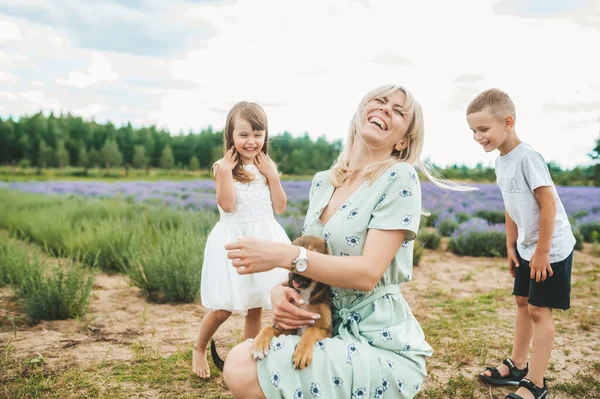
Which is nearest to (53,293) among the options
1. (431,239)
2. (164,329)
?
(164,329)

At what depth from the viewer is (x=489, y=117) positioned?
3.01 meters

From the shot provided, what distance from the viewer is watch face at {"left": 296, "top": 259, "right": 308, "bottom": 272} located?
1.71 m

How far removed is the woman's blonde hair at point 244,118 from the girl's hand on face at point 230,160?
0.06 m

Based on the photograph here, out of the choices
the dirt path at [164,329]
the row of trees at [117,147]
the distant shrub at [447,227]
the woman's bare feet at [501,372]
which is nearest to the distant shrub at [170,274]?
the dirt path at [164,329]

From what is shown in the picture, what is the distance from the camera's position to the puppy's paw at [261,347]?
5.85ft

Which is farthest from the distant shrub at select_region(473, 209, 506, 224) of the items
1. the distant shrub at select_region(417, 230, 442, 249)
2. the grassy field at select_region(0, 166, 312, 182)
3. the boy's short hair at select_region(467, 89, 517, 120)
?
the grassy field at select_region(0, 166, 312, 182)

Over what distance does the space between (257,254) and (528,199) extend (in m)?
2.07

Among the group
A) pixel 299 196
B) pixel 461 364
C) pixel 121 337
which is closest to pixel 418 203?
pixel 461 364

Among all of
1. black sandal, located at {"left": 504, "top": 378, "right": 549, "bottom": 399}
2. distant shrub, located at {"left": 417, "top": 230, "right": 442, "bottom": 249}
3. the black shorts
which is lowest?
black sandal, located at {"left": 504, "top": 378, "right": 549, "bottom": 399}

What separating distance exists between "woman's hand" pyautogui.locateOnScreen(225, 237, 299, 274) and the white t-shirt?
75.3 inches

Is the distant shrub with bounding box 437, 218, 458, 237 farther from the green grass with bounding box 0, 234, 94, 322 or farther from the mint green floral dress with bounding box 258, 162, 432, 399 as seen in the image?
the mint green floral dress with bounding box 258, 162, 432, 399

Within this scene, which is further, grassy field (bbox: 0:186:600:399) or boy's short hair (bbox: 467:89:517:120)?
grassy field (bbox: 0:186:600:399)

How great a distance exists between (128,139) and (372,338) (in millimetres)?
54940

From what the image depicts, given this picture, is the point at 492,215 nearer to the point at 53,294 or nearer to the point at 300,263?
the point at 53,294
